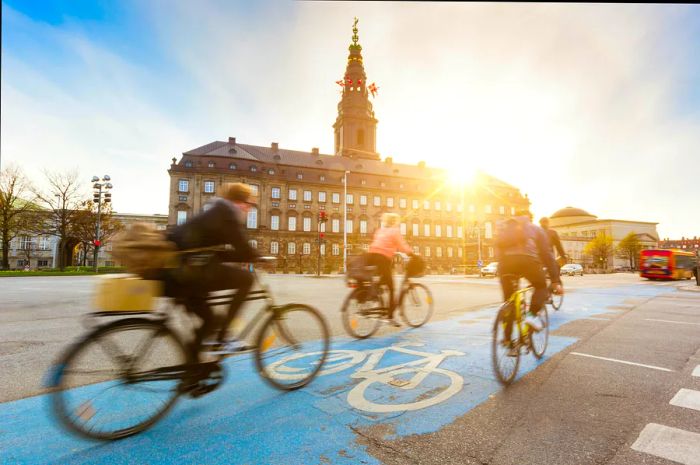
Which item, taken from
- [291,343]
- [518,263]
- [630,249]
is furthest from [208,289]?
[630,249]

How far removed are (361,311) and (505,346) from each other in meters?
2.51

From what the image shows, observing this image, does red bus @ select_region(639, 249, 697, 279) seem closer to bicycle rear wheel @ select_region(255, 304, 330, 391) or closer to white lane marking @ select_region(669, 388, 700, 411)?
white lane marking @ select_region(669, 388, 700, 411)

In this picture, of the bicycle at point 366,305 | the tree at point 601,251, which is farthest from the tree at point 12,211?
the tree at point 601,251

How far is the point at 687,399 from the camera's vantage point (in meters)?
3.21

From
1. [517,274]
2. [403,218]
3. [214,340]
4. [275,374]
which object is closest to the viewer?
[214,340]

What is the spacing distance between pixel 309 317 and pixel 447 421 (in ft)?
5.15

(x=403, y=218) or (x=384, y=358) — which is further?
(x=403, y=218)

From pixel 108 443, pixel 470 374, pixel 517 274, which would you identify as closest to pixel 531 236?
pixel 517 274

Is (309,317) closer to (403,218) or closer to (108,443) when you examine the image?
(108,443)

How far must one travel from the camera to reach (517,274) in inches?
170

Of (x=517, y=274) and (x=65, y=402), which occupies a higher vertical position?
(x=517, y=274)

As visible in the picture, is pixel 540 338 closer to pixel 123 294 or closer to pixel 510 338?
pixel 510 338

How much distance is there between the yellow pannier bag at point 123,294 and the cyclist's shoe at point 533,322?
3.96 meters

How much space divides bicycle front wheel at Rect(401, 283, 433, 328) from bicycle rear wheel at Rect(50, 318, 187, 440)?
13.7 feet
